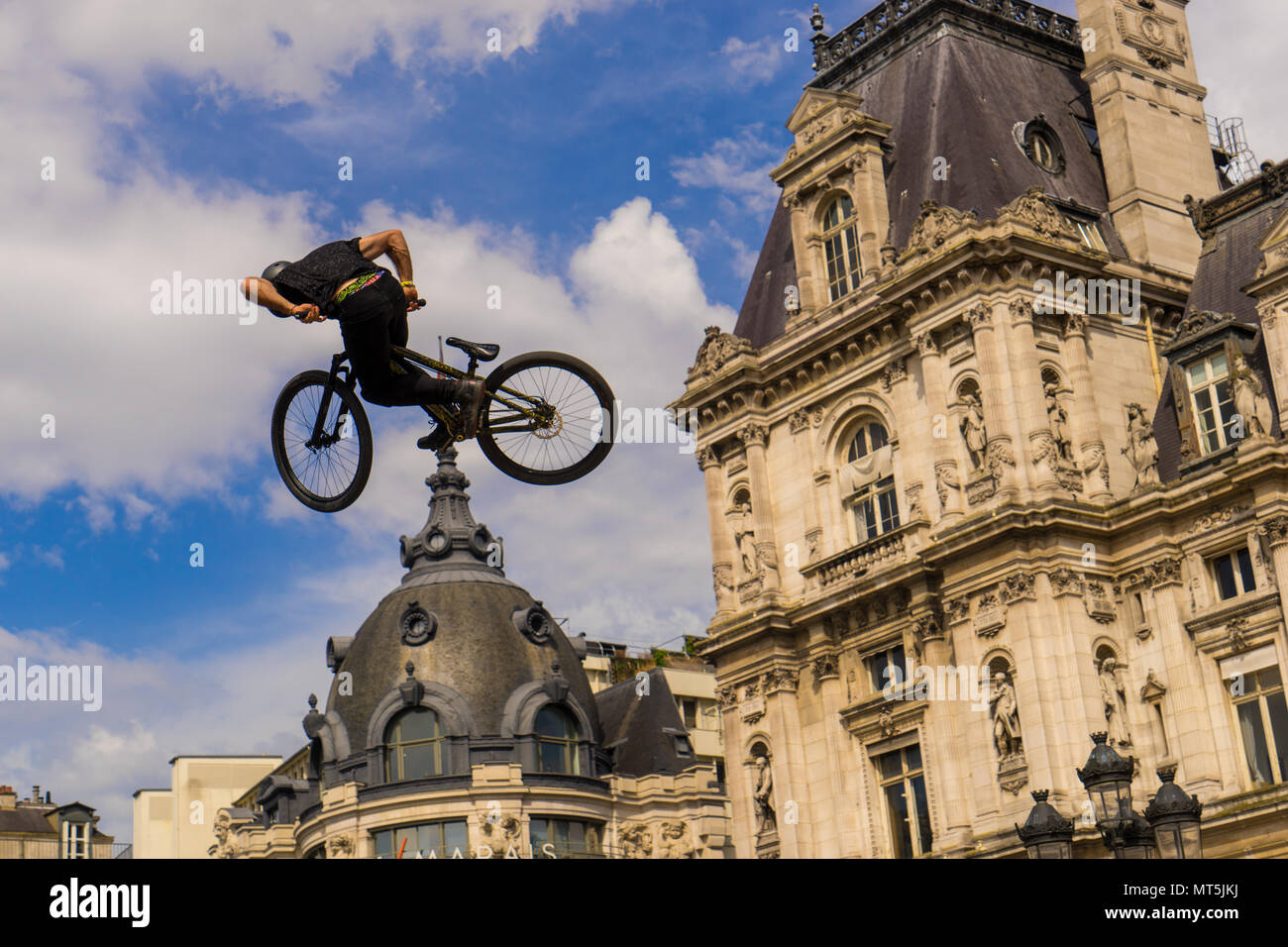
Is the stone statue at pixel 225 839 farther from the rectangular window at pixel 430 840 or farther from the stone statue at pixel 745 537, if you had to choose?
Result: the stone statue at pixel 745 537

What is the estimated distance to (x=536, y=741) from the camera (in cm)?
7588

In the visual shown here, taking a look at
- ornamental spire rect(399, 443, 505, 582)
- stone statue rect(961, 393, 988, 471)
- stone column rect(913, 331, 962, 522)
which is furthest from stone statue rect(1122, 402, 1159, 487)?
ornamental spire rect(399, 443, 505, 582)

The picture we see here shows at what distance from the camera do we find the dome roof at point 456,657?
75.6 metres

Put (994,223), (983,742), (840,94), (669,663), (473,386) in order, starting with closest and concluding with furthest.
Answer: (473,386)
(983,742)
(994,223)
(840,94)
(669,663)

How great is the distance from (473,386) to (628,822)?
205ft

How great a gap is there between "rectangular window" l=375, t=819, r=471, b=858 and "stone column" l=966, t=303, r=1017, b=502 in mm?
33164

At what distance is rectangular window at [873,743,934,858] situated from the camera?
4697cm

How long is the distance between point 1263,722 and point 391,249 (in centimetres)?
3135

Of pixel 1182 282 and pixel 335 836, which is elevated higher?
pixel 1182 282

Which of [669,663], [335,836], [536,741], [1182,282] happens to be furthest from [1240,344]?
[669,663]

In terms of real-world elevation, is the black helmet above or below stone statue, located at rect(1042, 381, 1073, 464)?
below

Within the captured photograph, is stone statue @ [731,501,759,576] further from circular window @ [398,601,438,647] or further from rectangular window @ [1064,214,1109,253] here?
circular window @ [398,601,438,647]

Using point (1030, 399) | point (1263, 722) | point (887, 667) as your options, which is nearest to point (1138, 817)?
point (1263, 722)

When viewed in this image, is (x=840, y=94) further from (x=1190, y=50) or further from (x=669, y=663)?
(x=669, y=663)
